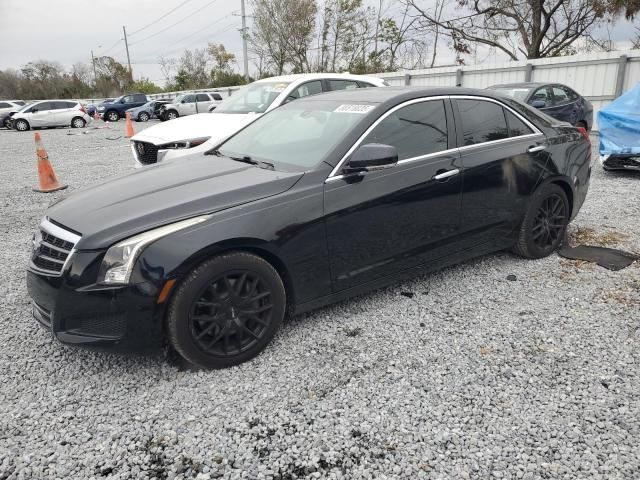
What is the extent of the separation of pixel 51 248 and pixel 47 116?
1001 inches

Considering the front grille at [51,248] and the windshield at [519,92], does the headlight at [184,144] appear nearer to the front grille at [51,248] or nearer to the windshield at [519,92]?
the front grille at [51,248]

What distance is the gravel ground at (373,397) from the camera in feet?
7.13

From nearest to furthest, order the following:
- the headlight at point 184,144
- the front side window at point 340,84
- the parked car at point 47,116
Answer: the headlight at point 184,144 → the front side window at point 340,84 → the parked car at point 47,116

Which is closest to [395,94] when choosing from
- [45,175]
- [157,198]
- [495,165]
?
[495,165]

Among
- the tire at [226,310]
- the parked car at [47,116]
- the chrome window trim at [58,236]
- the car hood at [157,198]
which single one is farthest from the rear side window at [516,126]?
the parked car at [47,116]

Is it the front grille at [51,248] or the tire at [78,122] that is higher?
the front grille at [51,248]

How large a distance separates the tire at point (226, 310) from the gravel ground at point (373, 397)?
0.48ft

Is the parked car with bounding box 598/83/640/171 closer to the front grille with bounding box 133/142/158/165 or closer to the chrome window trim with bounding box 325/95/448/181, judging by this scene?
the chrome window trim with bounding box 325/95/448/181

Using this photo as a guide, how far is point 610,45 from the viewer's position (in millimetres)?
26188

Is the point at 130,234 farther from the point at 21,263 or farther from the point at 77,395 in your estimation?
the point at 21,263

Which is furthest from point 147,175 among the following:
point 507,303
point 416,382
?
point 507,303

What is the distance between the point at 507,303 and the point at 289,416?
6.63ft

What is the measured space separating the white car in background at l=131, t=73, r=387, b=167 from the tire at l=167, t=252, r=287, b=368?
12.4ft

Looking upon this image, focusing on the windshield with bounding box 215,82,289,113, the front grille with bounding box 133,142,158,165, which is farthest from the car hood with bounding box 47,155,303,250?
the windshield with bounding box 215,82,289,113
